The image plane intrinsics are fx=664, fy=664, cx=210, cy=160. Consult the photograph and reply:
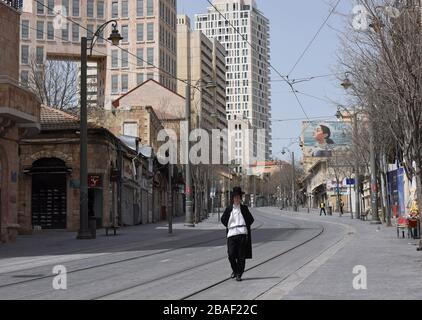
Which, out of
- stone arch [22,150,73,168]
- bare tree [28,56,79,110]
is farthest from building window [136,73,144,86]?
stone arch [22,150,73,168]

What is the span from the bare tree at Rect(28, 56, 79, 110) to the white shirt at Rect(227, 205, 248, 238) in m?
44.5

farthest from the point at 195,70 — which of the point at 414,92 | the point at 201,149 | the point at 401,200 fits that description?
the point at 414,92

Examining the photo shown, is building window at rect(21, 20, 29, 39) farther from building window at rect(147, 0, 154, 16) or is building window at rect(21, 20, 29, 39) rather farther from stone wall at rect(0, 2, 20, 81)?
stone wall at rect(0, 2, 20, 81)

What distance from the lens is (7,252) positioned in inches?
902

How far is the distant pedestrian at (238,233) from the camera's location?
12.9m

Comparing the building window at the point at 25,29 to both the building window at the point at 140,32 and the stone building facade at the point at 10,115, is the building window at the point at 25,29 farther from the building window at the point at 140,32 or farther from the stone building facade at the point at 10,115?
the stone building facade at the point at 10,115

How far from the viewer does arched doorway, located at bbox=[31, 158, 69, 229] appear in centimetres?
3912

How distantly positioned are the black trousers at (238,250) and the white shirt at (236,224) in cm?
8

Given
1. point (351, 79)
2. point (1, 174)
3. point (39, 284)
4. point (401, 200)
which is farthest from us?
point (401, 200)

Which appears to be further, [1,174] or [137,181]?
[137,181]

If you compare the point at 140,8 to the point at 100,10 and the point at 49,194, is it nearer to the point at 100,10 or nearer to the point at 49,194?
the point at 100,10

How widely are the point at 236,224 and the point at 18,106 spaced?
15.8 meters

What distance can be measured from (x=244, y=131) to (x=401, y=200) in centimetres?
12090
